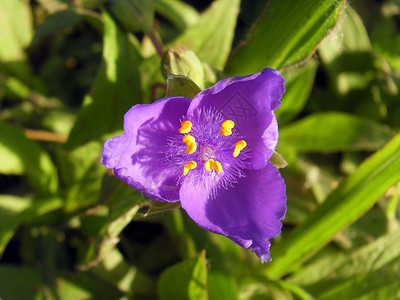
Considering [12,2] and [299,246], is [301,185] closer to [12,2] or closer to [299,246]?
[299,246]

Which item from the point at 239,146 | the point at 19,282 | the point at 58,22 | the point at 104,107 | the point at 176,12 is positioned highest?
the point at 239,146

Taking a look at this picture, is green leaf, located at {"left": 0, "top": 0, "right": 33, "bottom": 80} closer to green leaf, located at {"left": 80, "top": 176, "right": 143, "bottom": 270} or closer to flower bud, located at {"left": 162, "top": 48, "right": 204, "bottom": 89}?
green leaf, located at {"left": 80, "top": 176, "right": 143, "bottom": 270}

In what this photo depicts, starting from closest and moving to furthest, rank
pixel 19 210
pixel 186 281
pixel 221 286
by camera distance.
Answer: pixel 186 281
pixel 221 286
pixel 19 210

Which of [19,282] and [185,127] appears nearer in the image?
[185,127]

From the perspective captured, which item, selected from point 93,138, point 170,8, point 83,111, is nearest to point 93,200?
point 93,138

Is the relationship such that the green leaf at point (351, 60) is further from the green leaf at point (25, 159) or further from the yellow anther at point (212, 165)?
the green leaf at point (25, 159)

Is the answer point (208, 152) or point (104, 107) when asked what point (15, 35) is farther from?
point (208, 152)

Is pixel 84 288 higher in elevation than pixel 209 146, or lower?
lower

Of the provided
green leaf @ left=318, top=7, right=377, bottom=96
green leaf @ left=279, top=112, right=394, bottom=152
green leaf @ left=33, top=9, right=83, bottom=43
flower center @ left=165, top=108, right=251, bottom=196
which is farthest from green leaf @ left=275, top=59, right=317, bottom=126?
green leaf @ left=33, top=9, right=83, bottom=43

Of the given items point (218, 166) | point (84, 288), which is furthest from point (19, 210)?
point (218, 166)
